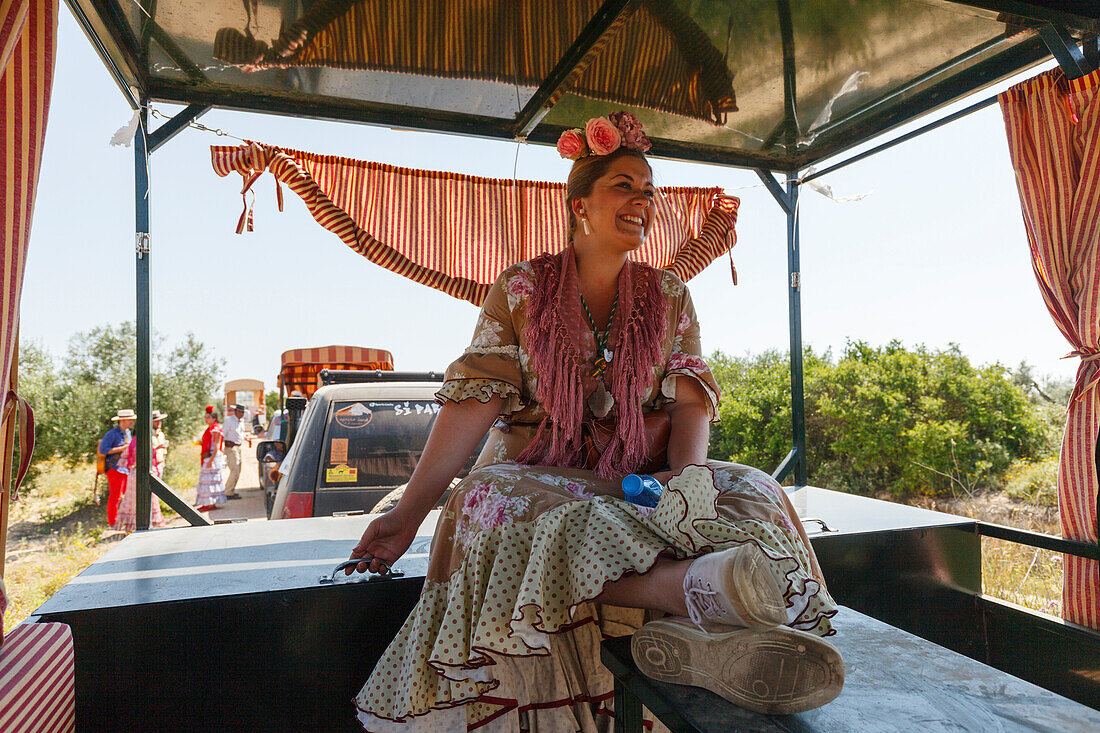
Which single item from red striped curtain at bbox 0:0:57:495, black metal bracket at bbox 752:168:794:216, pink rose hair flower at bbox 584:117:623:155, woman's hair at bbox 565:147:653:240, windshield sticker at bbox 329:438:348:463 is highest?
black metal bracket at bbox 752:168:794:216

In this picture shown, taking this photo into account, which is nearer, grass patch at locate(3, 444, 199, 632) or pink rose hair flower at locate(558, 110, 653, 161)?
pink rose hair flower at locate(558, 110, 653, 161)

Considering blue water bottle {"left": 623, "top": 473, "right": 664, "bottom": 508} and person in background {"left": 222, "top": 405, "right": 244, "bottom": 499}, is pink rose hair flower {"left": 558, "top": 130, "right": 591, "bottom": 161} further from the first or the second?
person in background {"left": 222, "top": 405, "right": 244, "bottom": 499}

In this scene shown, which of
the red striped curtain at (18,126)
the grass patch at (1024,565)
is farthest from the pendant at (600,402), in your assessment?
the grass patch at (1024,565)

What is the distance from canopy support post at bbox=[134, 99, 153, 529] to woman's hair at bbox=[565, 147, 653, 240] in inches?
89.2

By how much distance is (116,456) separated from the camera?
9391mm

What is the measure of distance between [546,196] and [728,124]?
4.42ft

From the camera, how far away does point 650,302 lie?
2439 millimetres

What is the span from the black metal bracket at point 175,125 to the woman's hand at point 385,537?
2.50m

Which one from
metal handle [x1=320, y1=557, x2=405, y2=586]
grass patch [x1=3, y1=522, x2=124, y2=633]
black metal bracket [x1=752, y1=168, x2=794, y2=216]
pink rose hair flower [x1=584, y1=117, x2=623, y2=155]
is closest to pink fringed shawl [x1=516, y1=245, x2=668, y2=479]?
pink rose hair flower [x1=584, y1=117, x2=623, y2=155]

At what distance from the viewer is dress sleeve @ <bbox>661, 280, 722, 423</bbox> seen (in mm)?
2361

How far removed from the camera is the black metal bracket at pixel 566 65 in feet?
8.75

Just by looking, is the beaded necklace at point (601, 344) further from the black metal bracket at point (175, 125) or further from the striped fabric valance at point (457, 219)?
the black metal bracket at point (175, 125)

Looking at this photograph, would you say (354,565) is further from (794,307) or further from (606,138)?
(794,307)

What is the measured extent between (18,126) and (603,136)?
6.00 ft
